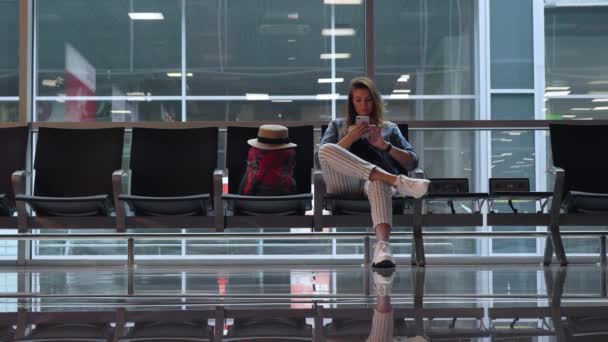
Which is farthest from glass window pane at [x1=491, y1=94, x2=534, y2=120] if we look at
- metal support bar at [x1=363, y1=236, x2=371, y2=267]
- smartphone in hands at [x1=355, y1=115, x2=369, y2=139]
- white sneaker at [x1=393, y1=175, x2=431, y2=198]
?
white sneaker at [x1=393, y1=175, x2=431, y2=198]

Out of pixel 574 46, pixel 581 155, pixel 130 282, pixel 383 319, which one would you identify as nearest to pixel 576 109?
pixel 574 46

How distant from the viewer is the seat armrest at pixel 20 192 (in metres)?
4.34

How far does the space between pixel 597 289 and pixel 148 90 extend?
5563 mm

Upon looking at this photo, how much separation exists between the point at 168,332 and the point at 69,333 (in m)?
0.24

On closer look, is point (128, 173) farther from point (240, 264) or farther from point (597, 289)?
point (597, 289)

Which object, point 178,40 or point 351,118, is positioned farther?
point 178,40

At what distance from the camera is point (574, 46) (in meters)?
8.06

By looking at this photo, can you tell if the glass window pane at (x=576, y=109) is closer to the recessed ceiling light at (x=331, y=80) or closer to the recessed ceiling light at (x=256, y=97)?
the recessed ceiling light at (x=331, y=80)

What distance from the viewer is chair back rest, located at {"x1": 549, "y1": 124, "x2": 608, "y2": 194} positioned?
485 centimetres

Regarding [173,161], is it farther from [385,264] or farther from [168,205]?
[385,264]

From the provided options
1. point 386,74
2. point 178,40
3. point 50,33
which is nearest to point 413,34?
point 386,74

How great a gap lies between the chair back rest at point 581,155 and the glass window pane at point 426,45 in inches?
125

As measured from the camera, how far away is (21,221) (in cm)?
435

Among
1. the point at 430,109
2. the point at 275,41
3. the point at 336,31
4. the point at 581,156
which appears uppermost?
the point at 336,31
